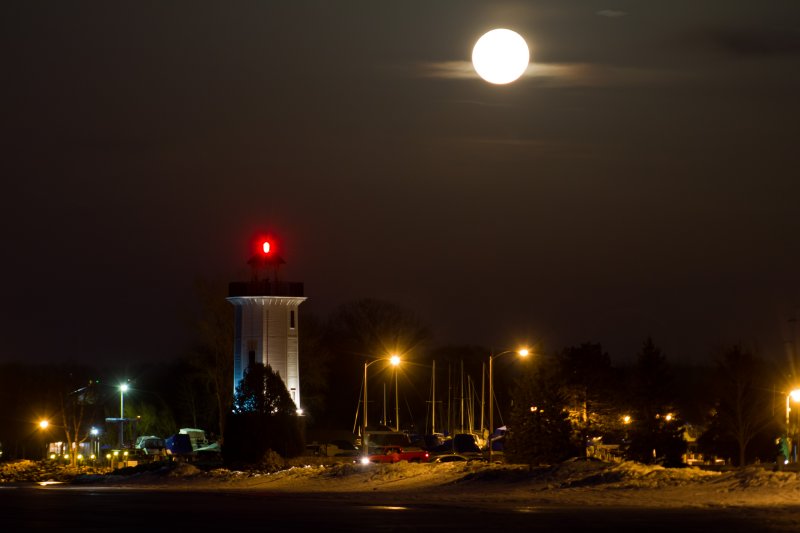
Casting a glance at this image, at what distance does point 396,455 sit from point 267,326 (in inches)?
894

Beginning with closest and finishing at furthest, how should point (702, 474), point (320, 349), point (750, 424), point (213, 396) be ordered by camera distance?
1. point (702, 474)
2. point (750, 424)
3. point (213, 396)
4. point (320, 349)

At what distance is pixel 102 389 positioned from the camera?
117 meters

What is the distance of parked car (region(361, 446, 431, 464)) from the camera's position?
2378 inches

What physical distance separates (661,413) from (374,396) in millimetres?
56735

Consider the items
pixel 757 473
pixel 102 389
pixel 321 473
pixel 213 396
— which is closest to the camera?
pixel 757 473

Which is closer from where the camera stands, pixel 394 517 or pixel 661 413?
pixel 394 517

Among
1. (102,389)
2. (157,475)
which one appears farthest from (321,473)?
(102,389)

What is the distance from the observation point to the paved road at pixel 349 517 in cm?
2758

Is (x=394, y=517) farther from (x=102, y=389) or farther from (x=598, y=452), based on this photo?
(x=102, y=389)

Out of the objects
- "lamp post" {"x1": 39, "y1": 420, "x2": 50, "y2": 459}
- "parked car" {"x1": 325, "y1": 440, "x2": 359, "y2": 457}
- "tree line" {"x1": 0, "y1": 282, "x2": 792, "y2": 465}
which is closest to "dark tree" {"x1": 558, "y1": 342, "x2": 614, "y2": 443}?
"tree line" {"x1": 0, "y1": 282, "x2": 792, "y2": 465}

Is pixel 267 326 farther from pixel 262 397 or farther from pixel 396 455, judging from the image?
pixel 396 455

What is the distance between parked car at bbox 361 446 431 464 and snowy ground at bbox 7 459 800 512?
4.88 metres

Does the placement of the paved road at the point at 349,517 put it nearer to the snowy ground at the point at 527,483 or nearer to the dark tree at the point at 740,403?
the snowy ground at the point at 527,483

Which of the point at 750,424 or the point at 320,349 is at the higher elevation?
the point at 320,349
